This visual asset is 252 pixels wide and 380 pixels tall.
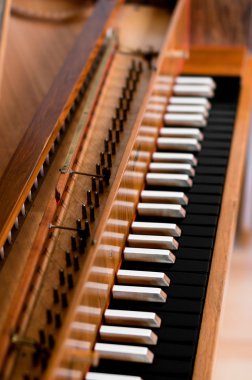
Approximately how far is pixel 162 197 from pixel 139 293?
51cm

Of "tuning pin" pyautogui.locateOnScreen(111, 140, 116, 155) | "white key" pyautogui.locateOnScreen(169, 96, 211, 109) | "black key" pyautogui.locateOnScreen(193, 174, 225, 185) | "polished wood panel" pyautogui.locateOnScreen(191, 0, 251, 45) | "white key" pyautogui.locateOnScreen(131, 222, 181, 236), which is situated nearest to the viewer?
"white key" pyautogui.locateOnScreen(131, 222, 181, 236)

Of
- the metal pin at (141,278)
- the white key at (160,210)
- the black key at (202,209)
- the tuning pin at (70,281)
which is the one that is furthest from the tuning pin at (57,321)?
the black key at (202,209)

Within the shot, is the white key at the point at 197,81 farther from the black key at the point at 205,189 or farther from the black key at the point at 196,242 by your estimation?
the black key at the point at 196,242

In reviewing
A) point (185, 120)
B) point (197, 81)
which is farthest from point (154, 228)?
point (197, 81)

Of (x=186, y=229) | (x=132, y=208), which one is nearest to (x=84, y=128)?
(x=132, y=208)

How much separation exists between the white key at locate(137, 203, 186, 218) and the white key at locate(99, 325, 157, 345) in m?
0.58

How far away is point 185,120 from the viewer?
3500mm

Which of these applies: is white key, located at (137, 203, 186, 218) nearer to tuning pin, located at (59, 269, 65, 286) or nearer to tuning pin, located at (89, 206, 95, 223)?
tuning pin, located at (89, 206, 95, 223)

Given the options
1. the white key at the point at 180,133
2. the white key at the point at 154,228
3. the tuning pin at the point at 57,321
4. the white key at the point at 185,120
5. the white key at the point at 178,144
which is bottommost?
the tuning pin at the point at 57,321

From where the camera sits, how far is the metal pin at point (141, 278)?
8.77 ft

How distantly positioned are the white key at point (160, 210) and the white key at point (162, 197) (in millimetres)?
42

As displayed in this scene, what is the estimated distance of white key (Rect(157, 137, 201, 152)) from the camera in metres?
3.34

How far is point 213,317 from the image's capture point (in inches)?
103

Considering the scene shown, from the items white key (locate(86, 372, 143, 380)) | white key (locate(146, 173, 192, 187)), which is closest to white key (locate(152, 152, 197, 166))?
white key (locate(146, 173, 192, 187))
